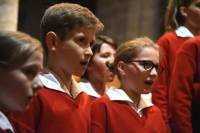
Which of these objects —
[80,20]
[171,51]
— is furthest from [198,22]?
[80,20]

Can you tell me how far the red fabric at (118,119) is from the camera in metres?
2.58

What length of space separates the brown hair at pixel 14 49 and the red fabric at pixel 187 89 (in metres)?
1.10

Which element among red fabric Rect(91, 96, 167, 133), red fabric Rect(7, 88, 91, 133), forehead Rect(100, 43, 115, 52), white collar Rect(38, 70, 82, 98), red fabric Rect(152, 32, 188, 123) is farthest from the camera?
forehead Rect(100, 43, 115, 52)

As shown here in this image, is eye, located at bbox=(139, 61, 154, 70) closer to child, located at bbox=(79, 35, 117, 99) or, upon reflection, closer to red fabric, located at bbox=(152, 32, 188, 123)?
red fabric, located at bbox=(152, 32, 188, 123)

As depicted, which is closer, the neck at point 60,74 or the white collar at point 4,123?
the white collar at point 4,123

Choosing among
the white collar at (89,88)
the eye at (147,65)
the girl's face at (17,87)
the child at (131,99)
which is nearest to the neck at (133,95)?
the child at (131,99)

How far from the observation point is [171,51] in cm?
331

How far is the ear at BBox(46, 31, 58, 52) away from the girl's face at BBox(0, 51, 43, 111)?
0.39 meters

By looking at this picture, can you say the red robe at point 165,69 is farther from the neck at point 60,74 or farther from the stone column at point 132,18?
the stone column at point 132,18

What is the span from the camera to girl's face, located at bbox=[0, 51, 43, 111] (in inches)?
78.6

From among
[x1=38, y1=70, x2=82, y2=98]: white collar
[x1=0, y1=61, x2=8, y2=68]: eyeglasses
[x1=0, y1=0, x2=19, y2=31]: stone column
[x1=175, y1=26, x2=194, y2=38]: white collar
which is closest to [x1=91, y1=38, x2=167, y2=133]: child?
[x1=38, y1=70, x2=82, y2=98]: white collar

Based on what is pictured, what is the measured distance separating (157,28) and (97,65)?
2062 millimetres

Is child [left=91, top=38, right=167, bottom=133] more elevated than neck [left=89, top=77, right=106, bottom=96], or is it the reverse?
child [left=91, top=38, right=167, bottom=133]

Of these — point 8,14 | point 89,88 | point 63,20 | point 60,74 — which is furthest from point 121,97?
point 8,14
